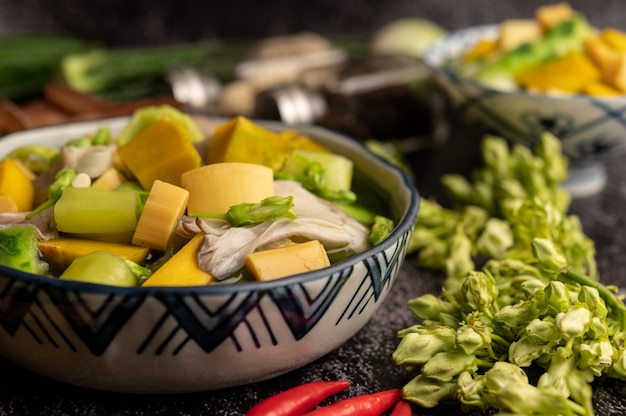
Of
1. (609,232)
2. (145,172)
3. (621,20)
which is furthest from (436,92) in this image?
(621,20)

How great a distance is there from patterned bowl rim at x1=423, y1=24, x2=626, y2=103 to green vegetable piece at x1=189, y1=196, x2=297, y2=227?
706 mm

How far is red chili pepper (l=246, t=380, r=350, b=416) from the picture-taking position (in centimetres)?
81

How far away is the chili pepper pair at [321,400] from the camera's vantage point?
0.81m

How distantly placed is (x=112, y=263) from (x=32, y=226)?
0.50 feet

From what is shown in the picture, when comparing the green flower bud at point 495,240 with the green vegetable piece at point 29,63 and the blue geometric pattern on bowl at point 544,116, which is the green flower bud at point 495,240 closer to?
the blue geometric pattern on bowl at point 544,116

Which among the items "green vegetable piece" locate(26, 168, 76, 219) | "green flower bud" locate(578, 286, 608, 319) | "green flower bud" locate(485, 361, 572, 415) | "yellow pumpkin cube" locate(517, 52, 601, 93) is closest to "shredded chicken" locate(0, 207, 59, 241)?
"green vegetable piece" locate(26, 168, 76, 219)

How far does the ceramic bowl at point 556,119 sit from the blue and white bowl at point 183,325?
2.13 feet

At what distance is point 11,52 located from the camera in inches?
77.8

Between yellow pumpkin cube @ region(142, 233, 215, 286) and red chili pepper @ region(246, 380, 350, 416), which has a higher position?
yellow pumpkin cube @ region(142, 233, 215, 286)

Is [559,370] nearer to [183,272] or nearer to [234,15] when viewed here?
[183,272]

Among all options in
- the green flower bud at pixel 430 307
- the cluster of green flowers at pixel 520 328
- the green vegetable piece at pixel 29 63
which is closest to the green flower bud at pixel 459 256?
the cluster of green flowers at pixel 520 328

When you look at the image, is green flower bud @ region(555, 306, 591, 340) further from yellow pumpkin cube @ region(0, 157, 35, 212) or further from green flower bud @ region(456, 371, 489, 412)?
yellow pumpkin cube @ region(0, 157, 35, 212)

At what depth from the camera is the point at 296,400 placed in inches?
32.6

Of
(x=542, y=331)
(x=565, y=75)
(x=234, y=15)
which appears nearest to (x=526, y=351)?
(x=542, y=331)
